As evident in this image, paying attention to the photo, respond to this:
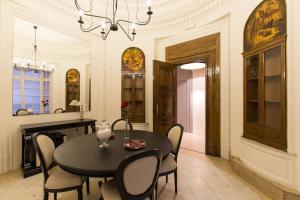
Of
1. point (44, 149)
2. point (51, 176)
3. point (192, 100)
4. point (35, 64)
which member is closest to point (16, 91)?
point (35, 64)

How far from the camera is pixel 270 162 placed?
2.35 meters

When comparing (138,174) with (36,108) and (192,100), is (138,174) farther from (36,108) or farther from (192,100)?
(192,100)

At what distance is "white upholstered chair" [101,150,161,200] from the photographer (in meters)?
1.30

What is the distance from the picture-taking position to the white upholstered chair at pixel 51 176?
1719 millimetres

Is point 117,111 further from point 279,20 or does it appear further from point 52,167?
point 279,20

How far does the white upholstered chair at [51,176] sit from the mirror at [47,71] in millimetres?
1730

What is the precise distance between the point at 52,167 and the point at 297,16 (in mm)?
3527

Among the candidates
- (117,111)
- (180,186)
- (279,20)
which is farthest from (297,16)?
(117,111)

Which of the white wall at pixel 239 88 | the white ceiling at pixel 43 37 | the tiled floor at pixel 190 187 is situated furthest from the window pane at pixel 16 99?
the white wall at pixel 239 88

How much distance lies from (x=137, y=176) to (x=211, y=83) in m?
3.13

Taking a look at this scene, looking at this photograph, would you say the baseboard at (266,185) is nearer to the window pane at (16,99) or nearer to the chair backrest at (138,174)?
the chair backrest at (138,174)

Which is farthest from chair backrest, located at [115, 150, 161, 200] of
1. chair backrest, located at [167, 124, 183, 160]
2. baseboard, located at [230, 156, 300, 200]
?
baseboard, located at [230, 156, 300, 200]

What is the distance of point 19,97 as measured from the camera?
3.16m

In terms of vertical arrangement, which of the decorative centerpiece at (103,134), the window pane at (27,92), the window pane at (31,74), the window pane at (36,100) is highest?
the window pane at (31,74)
